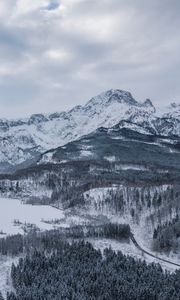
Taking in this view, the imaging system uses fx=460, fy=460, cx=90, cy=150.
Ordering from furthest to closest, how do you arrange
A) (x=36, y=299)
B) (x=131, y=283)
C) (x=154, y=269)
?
(x=154, y=269)
(x=131, y=283)
(x=36, y=299)

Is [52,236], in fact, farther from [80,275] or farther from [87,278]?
[87,278]

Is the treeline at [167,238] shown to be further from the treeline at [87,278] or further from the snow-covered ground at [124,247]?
the treeline at [87,278]

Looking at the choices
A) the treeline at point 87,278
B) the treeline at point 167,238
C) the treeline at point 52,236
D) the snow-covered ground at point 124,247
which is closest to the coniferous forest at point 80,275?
the treeline at point 87,278

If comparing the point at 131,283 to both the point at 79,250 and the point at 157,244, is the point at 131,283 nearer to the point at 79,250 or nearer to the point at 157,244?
the point at 79,250

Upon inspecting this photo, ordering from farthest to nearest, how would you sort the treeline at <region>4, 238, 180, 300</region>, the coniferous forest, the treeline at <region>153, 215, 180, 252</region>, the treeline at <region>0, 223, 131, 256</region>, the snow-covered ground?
the treeline at <region>153, 215, 180, 252</region> → the snow-covered ground → the treeline at <region>0, 223, 131, 256</region> → the coniferous forest → the treeline at <region>4, 238, 180, 300</region>

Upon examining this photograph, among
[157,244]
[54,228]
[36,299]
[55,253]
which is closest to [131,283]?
[36,299]

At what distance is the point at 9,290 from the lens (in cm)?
11456

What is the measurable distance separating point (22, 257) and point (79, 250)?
17646mm

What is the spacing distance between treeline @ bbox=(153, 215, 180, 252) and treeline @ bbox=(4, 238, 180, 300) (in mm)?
29726

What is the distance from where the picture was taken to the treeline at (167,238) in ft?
541

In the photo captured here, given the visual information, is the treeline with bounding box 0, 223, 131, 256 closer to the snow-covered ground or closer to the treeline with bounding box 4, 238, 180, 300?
the snow-covered ground

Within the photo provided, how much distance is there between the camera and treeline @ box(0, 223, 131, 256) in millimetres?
149350

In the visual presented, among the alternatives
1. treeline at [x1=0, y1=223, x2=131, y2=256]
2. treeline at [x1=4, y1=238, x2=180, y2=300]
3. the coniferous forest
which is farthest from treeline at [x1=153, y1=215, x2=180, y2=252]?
treeline at [x1=4, y1=238, x2=180, y2=300]

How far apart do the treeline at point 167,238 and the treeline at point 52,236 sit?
40.1 ft
